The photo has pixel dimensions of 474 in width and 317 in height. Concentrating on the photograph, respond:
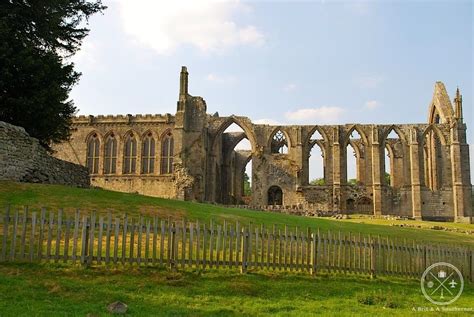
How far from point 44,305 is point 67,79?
17.8 metres

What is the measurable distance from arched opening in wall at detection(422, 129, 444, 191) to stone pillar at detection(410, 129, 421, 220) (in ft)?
7.41

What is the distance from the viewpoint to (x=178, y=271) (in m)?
10.3

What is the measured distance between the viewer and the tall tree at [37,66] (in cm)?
2025

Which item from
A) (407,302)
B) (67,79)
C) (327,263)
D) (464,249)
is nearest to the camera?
(407,302)

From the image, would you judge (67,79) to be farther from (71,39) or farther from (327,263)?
(327,263)

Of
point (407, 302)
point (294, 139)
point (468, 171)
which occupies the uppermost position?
point (294, 139)

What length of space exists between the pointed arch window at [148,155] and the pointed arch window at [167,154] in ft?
3.31

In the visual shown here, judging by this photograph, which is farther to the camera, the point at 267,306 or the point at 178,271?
the point at 178,271

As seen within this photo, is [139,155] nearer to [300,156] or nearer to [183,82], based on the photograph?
[183,82]

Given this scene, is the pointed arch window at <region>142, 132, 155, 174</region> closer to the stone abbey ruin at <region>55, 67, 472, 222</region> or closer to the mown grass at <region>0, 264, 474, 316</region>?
the stone abbey ruin at <region>55, 67, 472, 222</region>

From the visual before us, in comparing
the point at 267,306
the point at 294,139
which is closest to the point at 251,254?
the point at 267,306

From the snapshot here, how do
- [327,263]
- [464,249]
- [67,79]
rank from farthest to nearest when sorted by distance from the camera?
[67,79]
[464,249]
[327,263]

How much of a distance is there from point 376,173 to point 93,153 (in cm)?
2856

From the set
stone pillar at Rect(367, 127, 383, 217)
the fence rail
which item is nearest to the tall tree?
the fence rail
